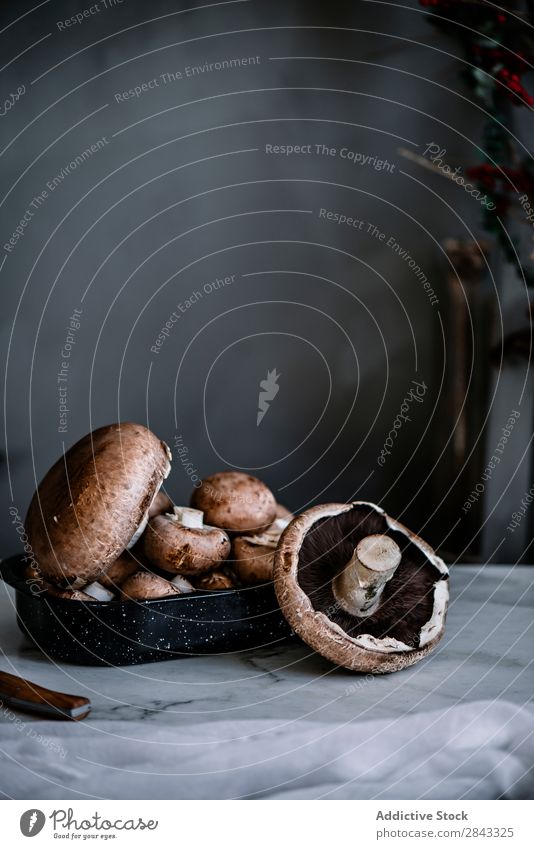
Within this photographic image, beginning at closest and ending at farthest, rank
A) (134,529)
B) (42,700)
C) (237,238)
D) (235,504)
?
1. (42,700)
2. (134,529)
3. (235,504)
4. (237,238)

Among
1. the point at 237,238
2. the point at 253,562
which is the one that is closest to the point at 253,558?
the point at 253,562

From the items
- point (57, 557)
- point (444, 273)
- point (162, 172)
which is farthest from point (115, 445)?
point (444, 273)

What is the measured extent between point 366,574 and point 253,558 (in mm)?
141

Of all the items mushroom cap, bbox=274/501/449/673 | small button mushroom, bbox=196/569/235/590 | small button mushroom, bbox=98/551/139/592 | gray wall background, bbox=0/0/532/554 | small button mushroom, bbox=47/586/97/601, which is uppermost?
gray wall background, bbox=0/0/532/554

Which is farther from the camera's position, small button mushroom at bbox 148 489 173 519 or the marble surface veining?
small button mushroom at bbox 148 489 173 519

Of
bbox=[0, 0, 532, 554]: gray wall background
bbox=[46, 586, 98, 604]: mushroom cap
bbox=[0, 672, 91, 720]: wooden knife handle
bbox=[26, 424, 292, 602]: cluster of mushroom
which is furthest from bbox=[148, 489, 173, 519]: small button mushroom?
bbox=[0, 0, 532, 554]: gray wall background

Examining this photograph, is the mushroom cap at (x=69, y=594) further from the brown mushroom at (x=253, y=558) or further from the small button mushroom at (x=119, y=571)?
the brown mushroom at (x=253, y=558)

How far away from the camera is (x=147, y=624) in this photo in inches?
29.9

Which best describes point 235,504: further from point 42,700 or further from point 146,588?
point 42,700

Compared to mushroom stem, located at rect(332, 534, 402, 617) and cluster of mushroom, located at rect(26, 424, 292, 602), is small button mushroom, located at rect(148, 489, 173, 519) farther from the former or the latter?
mushroom stem, located at rect(332, 534, 402, 617)

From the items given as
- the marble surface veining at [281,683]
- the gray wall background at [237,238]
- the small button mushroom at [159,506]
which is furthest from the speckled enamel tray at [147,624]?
the gray wall background at [237,238]

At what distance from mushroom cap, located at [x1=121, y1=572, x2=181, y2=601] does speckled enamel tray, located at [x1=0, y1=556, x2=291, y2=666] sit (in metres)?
0.03

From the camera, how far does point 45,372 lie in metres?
1.53

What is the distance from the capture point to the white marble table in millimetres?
678
